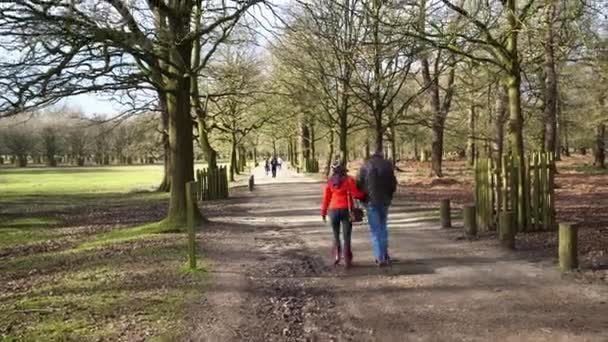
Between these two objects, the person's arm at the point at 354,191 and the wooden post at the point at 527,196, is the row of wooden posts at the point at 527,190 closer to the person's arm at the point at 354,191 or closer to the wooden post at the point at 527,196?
the wooden post at the point at 527,196

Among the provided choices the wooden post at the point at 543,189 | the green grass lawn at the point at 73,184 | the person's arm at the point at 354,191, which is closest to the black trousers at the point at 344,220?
the person's arm at the point at 354,191

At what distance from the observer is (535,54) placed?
19625 mm

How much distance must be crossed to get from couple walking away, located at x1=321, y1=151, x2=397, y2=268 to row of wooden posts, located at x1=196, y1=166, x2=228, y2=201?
18429 mm

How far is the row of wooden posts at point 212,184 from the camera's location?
91.7ft

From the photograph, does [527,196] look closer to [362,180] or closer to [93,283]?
[362,180]

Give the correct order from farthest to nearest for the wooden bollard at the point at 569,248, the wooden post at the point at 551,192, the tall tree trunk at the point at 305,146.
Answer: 1. the tall tree trunk at the point at 305,146
2. the wooden post at the point at 551,192
3. the wooden bollard at the point at 569,248

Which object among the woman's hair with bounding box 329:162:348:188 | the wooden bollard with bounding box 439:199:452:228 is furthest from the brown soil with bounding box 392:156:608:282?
the woman's hair with bounding box 329:162:348:188

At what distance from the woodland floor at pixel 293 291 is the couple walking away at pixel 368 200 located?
1.31 feet

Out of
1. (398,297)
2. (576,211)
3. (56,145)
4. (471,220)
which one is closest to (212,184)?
(576,211)

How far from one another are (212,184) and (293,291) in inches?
811

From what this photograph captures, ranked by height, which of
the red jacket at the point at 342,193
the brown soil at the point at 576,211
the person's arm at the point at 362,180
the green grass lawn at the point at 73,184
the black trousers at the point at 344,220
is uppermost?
the person's arm at the point at 362,180

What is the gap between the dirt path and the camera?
245 inches

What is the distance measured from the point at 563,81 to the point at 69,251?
2841 centimetres

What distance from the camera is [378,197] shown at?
981 centimetres
